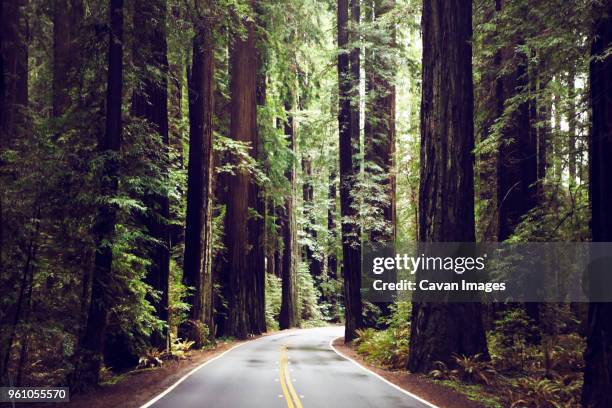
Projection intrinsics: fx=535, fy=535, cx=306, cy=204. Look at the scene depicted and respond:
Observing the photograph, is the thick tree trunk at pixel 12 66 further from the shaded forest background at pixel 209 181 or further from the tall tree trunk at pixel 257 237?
the tall tree trunk at pixel 257 237

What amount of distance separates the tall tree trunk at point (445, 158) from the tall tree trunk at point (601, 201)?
14.6 ft

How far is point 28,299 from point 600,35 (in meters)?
11.1

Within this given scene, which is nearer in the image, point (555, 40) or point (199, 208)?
point (555, 40)

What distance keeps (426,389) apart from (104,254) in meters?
7.48

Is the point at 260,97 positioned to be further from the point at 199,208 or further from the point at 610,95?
the point at 610,95

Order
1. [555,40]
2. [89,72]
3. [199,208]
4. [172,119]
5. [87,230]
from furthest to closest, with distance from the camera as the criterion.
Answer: [172,119]
[199,208]
[89,72]
[87,230]
[555,40]

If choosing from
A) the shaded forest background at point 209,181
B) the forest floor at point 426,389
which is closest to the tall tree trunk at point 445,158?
the shaded forest background at point 209,181

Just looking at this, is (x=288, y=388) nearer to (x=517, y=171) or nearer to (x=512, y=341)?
(x=512, y=341)

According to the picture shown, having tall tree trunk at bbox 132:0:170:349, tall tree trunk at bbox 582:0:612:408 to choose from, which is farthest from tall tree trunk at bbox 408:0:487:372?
tall tree trunk at bbox 132:0:170:349

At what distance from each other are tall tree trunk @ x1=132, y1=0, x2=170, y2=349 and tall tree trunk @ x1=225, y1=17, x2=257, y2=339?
8.39m

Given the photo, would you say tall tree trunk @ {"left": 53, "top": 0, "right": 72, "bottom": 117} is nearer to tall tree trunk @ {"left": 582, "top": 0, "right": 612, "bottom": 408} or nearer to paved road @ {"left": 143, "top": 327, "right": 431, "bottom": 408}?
paved road @ {"left": 143, "top": 327, "right": 431, "bottom": 408}

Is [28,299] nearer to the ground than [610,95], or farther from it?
nearer to the ground

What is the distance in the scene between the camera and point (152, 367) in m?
14.8

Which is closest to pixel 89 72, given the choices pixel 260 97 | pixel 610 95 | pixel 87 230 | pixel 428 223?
pixel 87 230
